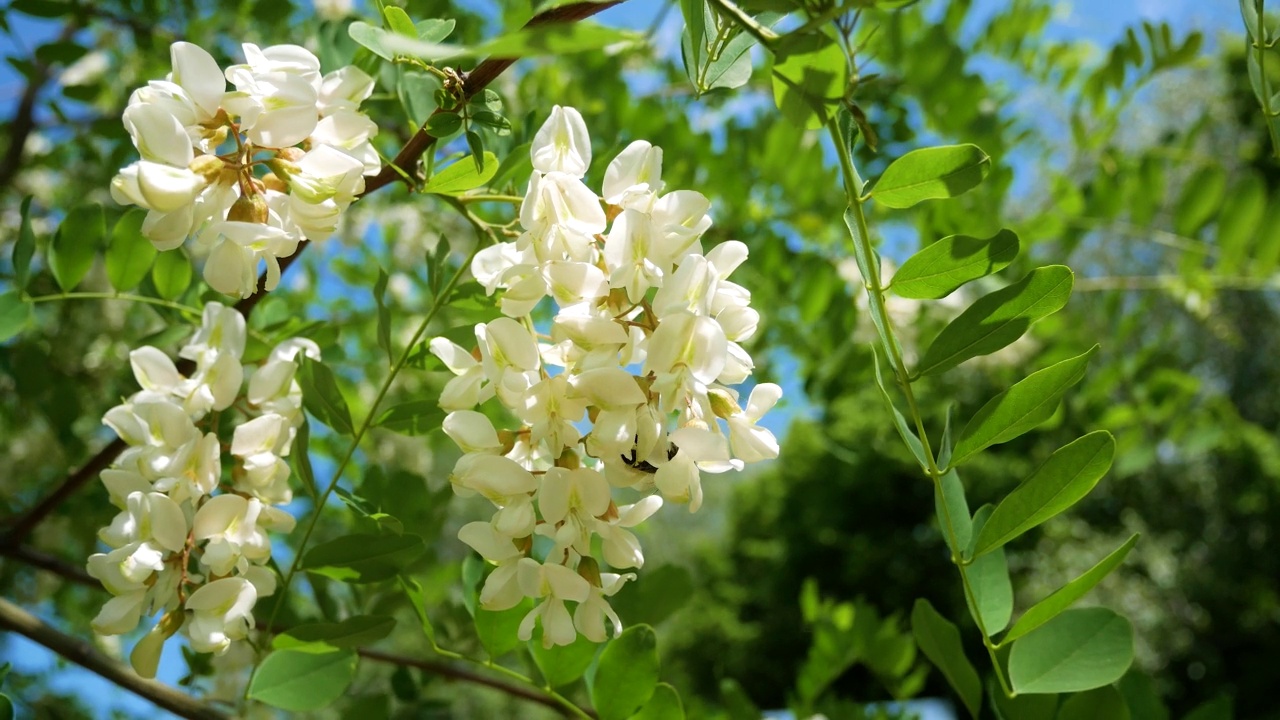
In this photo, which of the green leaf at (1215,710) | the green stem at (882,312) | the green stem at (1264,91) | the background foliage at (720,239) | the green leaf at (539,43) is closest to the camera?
the green leaf at (539,43)

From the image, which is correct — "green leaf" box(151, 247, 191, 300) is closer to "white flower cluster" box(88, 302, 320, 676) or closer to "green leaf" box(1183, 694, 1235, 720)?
"white flower cluster" box(88, 302, 320, 676)

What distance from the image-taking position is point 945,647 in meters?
0.47

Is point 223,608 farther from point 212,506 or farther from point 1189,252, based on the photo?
point 1189,252

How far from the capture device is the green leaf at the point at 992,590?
456 mm

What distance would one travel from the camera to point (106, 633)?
15.5 inches

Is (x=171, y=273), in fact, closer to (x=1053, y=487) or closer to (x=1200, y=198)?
(x=1053, y=487)

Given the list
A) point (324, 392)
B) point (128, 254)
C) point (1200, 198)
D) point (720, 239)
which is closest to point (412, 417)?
point (324, 392)

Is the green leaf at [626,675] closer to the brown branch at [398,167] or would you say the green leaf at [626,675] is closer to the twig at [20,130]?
the brown branch at [398,167]

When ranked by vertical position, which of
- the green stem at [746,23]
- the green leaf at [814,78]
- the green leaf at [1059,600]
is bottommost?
the green leaf at [1059,600]

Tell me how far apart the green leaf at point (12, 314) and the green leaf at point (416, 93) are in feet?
0.92

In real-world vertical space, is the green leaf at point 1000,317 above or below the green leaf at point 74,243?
above

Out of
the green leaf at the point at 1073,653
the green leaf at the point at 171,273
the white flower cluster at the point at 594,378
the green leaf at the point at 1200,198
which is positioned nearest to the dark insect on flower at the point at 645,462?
the white flower cluster at the point at 594,378

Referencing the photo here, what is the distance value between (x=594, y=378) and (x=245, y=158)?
16cm

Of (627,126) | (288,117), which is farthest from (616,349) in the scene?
(627,126)
